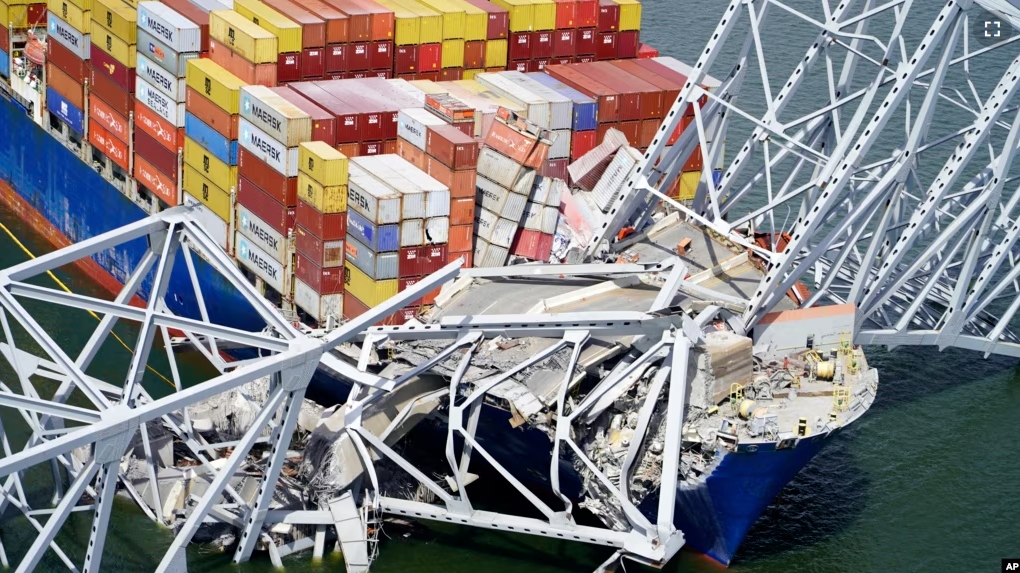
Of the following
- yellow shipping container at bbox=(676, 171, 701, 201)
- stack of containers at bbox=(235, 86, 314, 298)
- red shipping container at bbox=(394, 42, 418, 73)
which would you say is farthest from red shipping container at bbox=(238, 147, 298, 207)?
yellow shipping container at bbox=(676, 171, 701, 201)

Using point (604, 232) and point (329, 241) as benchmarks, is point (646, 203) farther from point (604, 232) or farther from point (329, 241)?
point (329, 241)

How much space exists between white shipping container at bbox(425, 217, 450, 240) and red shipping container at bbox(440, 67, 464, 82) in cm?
1163

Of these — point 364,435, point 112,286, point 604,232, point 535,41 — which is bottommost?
point 112,286

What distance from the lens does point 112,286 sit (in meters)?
69.1

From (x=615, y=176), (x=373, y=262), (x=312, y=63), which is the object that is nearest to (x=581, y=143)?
(x=615, y=176)

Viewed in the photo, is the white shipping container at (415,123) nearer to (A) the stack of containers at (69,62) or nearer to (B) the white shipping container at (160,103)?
(B) the white shipping container at (160,103)

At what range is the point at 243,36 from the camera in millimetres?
59844

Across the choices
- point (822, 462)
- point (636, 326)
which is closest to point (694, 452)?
point (636, 326)

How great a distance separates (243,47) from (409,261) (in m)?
12.5

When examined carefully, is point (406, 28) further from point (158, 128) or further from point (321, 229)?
point (321, 229)

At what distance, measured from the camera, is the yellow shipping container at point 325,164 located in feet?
176

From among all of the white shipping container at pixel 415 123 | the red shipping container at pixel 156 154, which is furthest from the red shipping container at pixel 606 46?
the red shipping container at pixel 156 154

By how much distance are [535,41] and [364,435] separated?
78.8ft

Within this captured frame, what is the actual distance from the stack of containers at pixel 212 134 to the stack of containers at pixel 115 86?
164cm
